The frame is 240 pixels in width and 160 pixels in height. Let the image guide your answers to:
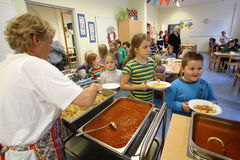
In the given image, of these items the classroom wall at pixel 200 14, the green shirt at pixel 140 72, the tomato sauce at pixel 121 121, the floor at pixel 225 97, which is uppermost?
the classroom wall at pixel 200 14

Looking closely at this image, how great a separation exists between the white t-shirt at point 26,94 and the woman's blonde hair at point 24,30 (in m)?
0.07

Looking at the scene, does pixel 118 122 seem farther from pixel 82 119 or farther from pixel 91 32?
pixel 91 32

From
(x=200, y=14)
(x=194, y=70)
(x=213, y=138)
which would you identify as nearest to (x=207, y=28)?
(x=200, y=14)

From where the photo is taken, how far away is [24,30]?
60 centimetres

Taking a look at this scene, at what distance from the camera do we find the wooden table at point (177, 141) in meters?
0.60

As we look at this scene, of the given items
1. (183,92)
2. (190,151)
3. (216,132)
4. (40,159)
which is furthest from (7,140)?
(183,92)

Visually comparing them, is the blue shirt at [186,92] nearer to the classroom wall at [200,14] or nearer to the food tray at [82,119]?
the food tray at [82,119]

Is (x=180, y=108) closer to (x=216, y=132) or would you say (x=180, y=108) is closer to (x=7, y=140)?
(x=216, y=132)

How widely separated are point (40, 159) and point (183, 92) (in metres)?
1.13

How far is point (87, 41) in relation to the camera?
3865 mm

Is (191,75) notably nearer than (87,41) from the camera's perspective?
Yes

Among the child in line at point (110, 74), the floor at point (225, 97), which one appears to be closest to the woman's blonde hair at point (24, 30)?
the floor at point (225, 97)

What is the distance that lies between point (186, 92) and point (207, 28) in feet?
34.0

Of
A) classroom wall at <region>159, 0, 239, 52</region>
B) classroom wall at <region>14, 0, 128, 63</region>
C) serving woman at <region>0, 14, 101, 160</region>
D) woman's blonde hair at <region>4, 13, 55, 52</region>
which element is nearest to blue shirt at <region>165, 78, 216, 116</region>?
serving woman at <region>0, 14, 101, 160</region>
